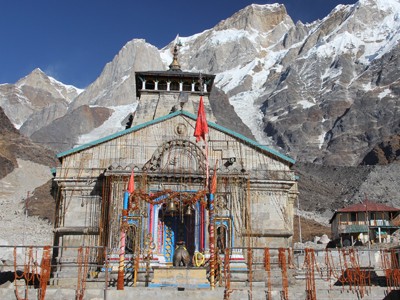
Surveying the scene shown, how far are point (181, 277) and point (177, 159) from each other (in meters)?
8.49

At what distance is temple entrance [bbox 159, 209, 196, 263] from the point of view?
3016 cm

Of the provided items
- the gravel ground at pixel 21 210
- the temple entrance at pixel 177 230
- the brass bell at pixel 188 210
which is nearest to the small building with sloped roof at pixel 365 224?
the gravel ground at pixel 21 210

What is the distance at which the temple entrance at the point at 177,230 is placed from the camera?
1187 inches

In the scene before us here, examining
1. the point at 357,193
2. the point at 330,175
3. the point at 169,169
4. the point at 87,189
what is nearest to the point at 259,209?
the point at 169,169

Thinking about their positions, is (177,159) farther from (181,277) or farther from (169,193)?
(181,277)

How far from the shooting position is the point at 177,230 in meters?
30.5

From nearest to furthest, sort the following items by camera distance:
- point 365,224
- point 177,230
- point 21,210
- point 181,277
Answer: point 181,277, point 177,230, point 365,224, point 21,210

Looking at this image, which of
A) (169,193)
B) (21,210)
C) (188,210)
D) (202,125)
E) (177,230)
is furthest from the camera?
(21,210)

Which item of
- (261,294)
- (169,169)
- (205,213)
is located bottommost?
(261,294)

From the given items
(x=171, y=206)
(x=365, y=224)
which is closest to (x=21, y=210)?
(x=365, y=224)

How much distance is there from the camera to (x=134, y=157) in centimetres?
3091

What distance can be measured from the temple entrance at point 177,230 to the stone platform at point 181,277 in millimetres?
6007

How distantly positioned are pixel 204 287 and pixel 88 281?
5.95 m

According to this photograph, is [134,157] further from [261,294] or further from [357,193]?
[357,193]
